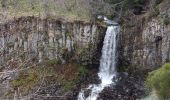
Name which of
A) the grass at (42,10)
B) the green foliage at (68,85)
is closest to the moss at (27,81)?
the green foliage at (68,85)

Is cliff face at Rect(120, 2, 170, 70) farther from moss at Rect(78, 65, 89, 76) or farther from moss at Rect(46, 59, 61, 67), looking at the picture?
moss at Rect(46, 59, 61, 67)

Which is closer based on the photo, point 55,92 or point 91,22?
point 55,92

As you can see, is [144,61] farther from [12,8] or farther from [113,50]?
[12,8]

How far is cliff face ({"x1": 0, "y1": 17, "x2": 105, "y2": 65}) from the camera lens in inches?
1262

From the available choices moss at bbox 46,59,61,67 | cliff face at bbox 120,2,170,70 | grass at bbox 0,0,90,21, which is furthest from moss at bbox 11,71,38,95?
cliff face at bbox 120,2,170,70

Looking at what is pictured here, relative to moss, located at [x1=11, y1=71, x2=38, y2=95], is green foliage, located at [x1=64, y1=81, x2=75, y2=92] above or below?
below

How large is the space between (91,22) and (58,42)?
303 centimetres

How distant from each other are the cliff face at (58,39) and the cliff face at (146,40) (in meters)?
2.23

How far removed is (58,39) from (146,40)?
6.88 metres

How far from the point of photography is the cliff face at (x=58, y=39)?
3206 centimetres

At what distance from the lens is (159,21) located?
29.3 m

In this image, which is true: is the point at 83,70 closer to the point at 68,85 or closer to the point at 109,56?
the point at 68,85

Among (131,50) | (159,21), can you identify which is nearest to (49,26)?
(131,50)

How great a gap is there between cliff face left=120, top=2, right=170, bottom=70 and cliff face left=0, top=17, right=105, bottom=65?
7.32ft
